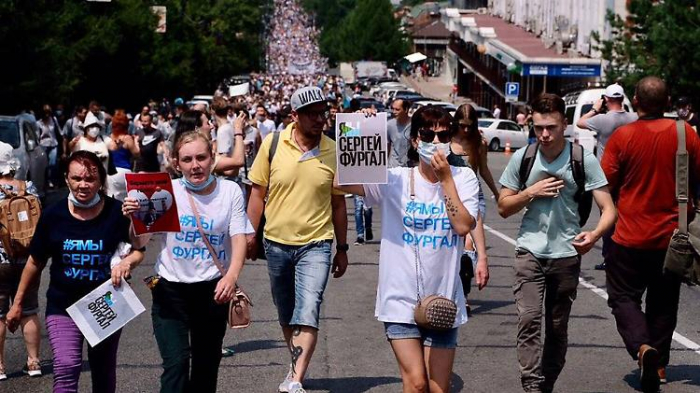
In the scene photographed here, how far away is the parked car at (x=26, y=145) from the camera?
69.2ft

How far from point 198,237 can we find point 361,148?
0.92 metres

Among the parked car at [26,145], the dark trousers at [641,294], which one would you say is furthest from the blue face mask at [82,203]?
the parked car at [26,145]

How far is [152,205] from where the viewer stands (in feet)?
20.6

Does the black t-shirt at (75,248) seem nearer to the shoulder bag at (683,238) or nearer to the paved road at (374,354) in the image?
the paved road at (374,354)

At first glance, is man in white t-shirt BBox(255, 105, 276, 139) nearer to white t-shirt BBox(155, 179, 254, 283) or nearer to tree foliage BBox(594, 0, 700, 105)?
tree foliage BBox(594, 0, 700, 105)

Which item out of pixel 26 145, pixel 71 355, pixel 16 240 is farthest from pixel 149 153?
pixel 71 355

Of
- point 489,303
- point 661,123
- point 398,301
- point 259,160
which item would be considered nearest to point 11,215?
point 259,160

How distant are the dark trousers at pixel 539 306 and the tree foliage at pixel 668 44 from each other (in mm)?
25957

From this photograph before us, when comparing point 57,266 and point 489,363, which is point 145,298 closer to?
point 489,363

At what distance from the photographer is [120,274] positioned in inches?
248

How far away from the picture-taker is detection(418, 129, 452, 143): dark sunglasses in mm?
6074

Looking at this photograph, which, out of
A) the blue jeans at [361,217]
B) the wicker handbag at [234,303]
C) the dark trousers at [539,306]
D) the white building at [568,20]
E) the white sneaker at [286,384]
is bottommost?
the white building at [568,20]

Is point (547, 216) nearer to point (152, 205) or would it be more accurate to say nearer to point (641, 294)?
point (641, 294)

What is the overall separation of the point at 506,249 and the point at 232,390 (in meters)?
8.07
